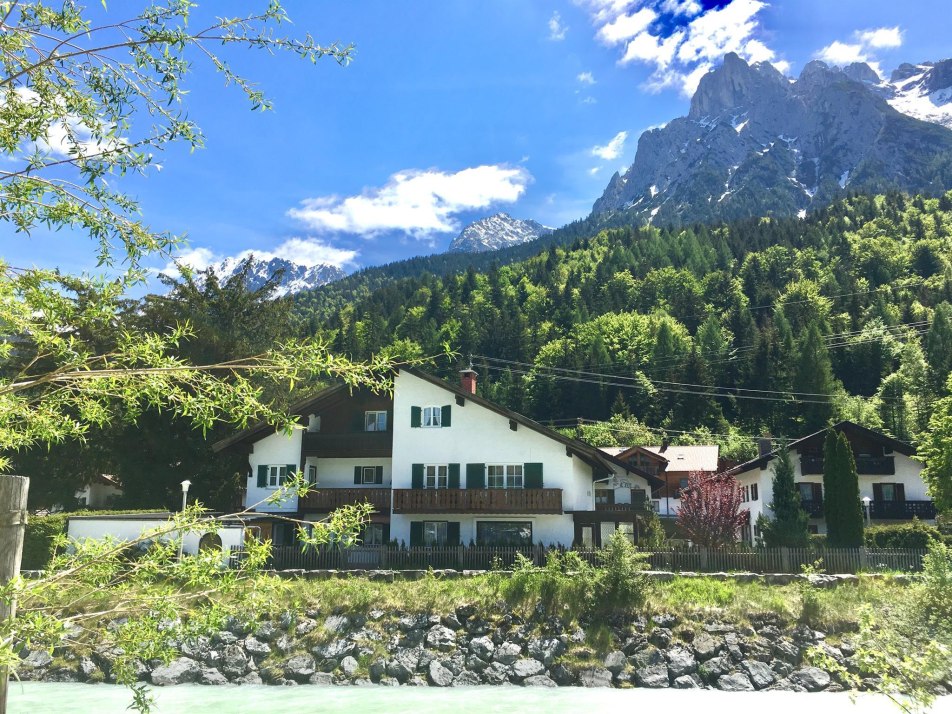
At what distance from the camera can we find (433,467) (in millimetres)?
36500

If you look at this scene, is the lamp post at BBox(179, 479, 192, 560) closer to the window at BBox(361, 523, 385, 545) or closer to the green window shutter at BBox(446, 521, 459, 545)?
the window at BBox(361, 523, 385, 545)

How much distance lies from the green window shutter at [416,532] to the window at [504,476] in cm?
389

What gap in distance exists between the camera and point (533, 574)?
89.2ft

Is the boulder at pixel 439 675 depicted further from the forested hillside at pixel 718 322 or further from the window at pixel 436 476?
the forested hillside at pixel 718 322

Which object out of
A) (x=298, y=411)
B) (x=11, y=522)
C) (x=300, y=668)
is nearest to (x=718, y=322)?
(x=298, y=411)

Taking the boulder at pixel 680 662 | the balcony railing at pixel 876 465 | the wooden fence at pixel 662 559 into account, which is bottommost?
the boulder at pixel 680 662

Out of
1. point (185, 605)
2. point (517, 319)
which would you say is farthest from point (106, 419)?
point (517, 319)

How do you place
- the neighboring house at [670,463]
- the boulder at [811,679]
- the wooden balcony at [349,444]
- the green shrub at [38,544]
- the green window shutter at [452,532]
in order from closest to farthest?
the boulder at [811,679] → the green shrub at [38,544] → the green window shutter at [452,532] → the wooden balcony at [349,444] → the neighboring house at [670,463]

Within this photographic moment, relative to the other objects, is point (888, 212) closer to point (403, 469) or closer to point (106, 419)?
point (403, 469)

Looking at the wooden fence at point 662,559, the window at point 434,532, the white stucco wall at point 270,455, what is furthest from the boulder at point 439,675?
the white stucco wall at point 270,455

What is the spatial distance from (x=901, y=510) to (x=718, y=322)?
288ft

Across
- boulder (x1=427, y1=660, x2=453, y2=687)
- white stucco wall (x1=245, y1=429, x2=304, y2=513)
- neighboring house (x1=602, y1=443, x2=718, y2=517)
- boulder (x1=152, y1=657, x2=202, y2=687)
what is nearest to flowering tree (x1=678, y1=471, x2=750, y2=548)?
boulder (x1=427, y1=660, x2=453, y2=687)

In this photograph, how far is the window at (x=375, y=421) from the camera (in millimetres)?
37688

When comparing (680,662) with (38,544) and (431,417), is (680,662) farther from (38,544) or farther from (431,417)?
(38,544)
